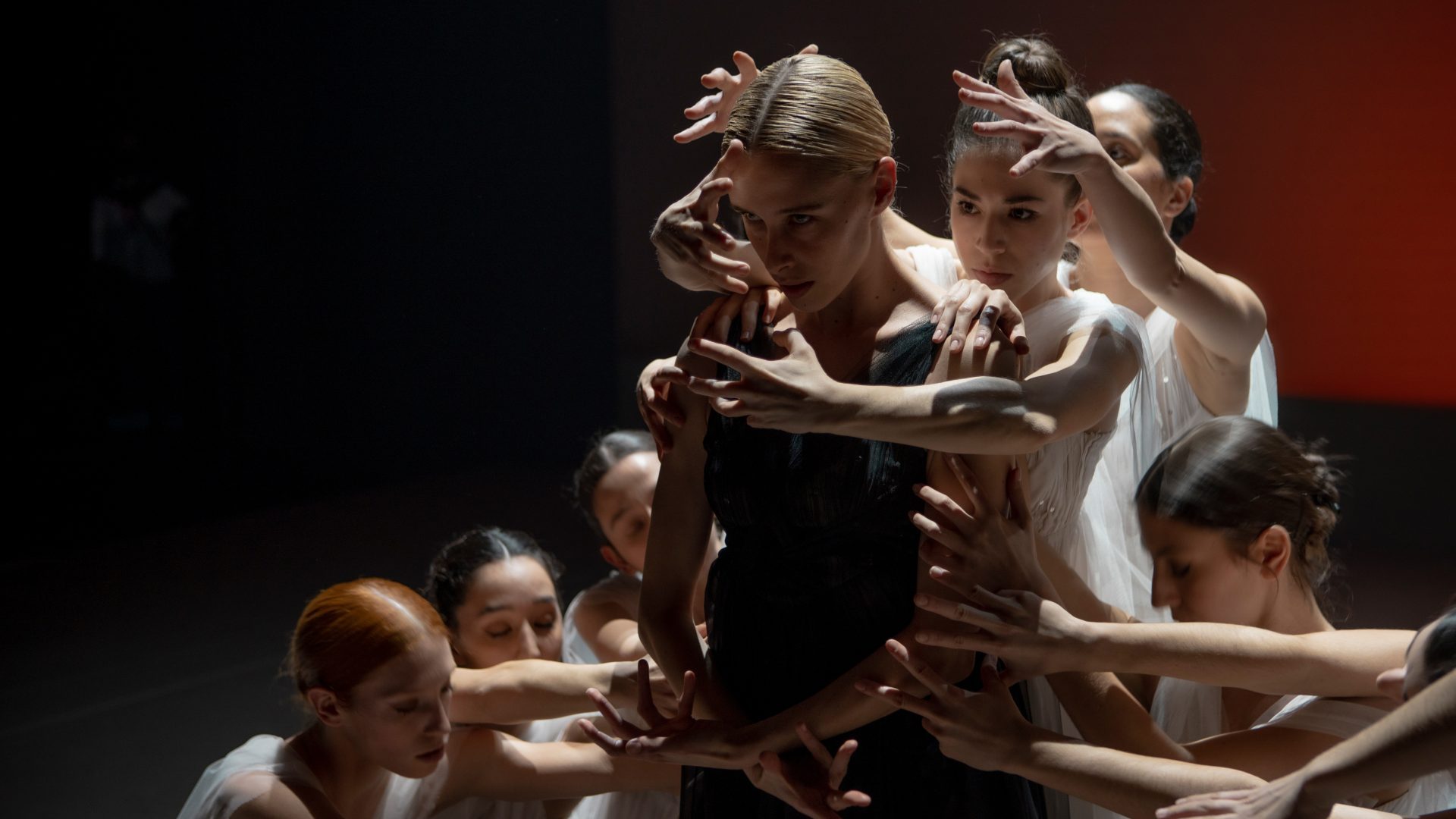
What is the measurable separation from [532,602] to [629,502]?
0.94 feet

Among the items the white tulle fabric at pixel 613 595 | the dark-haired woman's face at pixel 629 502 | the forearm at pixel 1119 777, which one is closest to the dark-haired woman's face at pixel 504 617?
the white tulle fabric at pixel 613 595

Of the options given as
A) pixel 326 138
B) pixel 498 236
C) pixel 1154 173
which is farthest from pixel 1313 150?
pixel 326 138

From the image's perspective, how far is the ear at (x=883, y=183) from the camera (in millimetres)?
1310

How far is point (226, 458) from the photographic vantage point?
14.7ft

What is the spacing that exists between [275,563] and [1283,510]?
326 centimetres

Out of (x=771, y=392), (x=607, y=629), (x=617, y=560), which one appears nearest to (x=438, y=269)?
(x=617, y=560)

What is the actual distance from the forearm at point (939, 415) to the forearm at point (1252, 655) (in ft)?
0.91

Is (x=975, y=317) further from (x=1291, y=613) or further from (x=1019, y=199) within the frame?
(x=1291, y=613)

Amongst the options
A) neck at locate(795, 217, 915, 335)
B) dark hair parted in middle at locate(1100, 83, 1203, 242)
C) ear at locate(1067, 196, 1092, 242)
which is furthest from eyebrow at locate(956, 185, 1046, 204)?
dark hair parted in middle at locate(1100, 83, 1203, 242)

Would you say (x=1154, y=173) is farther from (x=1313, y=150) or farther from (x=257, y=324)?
(x=257, y=324)

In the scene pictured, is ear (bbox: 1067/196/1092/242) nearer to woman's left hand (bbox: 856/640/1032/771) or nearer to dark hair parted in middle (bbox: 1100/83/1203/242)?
dark hair parted in middle (bbox: 1100/83/1203/242)

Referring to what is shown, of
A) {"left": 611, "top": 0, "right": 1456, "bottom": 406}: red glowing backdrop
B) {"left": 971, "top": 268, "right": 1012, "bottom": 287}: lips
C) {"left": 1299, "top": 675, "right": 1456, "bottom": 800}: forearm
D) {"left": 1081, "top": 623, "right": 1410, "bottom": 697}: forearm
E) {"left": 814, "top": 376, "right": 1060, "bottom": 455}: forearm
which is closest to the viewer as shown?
{"left": 1299, "top": 675, "right": 1456, "bottom": 800}: forearm

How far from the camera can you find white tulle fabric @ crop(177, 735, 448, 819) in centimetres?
184

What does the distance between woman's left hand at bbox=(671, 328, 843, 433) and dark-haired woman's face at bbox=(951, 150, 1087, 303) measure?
495mm
